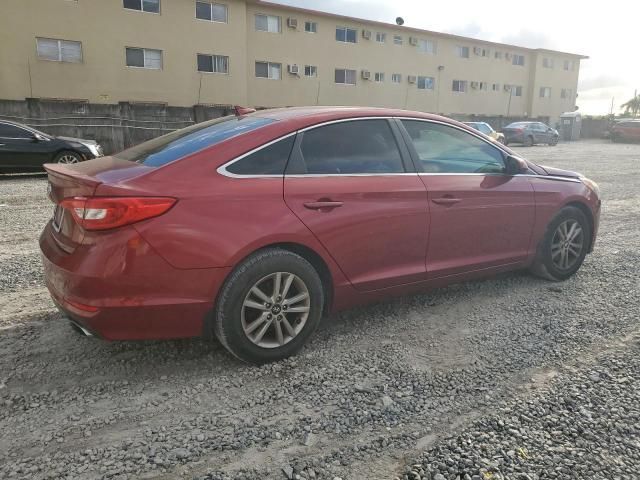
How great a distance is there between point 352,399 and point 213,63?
25.8 m

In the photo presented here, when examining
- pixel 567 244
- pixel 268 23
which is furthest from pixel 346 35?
pixel 567 244

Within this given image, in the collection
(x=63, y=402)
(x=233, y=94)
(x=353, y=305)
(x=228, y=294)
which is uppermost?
(x=233, y=94)

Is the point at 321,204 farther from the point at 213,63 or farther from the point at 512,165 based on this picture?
the point at 213,63

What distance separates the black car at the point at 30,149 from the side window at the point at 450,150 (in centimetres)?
1056

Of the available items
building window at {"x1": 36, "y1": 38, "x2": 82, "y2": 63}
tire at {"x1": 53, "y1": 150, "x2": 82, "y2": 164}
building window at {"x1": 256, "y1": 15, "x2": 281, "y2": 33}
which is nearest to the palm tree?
building window at {"x1": 256, "y1": 15, "x2": 281, "y2": 33}

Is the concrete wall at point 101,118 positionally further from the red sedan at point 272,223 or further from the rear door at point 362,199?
the rear door at point 362,199

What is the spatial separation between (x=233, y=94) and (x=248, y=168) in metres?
25.1

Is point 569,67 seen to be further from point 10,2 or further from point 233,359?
point 233,359

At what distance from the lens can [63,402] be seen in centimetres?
274

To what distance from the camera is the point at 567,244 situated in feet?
15.7

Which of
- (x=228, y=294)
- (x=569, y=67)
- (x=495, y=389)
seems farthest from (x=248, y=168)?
(x=569, y=67)

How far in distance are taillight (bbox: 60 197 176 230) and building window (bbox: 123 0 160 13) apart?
79.3ft

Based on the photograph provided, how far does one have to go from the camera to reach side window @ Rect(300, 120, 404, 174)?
337 cm

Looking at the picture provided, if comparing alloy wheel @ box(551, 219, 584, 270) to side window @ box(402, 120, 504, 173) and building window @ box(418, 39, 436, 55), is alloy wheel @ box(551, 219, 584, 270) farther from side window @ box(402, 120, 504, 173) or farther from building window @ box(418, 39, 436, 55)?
building window @ box(418, 39, 436, 55)
